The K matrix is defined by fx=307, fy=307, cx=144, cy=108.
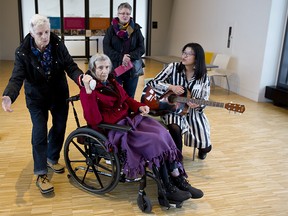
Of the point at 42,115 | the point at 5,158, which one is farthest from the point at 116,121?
the point at 5,158

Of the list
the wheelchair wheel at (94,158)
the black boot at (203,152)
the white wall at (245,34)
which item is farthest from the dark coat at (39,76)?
the white wall at (245,34)

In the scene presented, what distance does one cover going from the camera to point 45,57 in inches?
80.2

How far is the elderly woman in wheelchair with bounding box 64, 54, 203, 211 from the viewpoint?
1.86 meters

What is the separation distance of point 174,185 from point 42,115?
1.02 m

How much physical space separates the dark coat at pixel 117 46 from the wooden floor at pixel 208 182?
977 mm

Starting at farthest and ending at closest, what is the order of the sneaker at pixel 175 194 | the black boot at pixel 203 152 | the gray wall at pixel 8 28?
the gray wall at pixel 8 28 → the black boot at pixel 203 152 → the sneaker at pixel 175 194

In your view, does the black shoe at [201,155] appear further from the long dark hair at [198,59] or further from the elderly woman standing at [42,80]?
the elderly woman standing at [42,80]

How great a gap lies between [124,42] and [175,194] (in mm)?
1681

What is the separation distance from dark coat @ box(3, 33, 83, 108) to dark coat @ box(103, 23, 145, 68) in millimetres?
895

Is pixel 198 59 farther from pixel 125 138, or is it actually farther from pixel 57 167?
pixel 57 167

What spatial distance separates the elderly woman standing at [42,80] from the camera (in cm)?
192

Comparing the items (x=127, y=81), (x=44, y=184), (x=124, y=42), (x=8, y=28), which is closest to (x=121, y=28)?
(x=124, y=42)

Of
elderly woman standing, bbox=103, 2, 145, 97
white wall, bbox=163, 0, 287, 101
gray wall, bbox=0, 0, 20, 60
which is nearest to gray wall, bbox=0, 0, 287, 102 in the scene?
white wall, bbox=163, 0, 287, 101

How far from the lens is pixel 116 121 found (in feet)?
6.67
